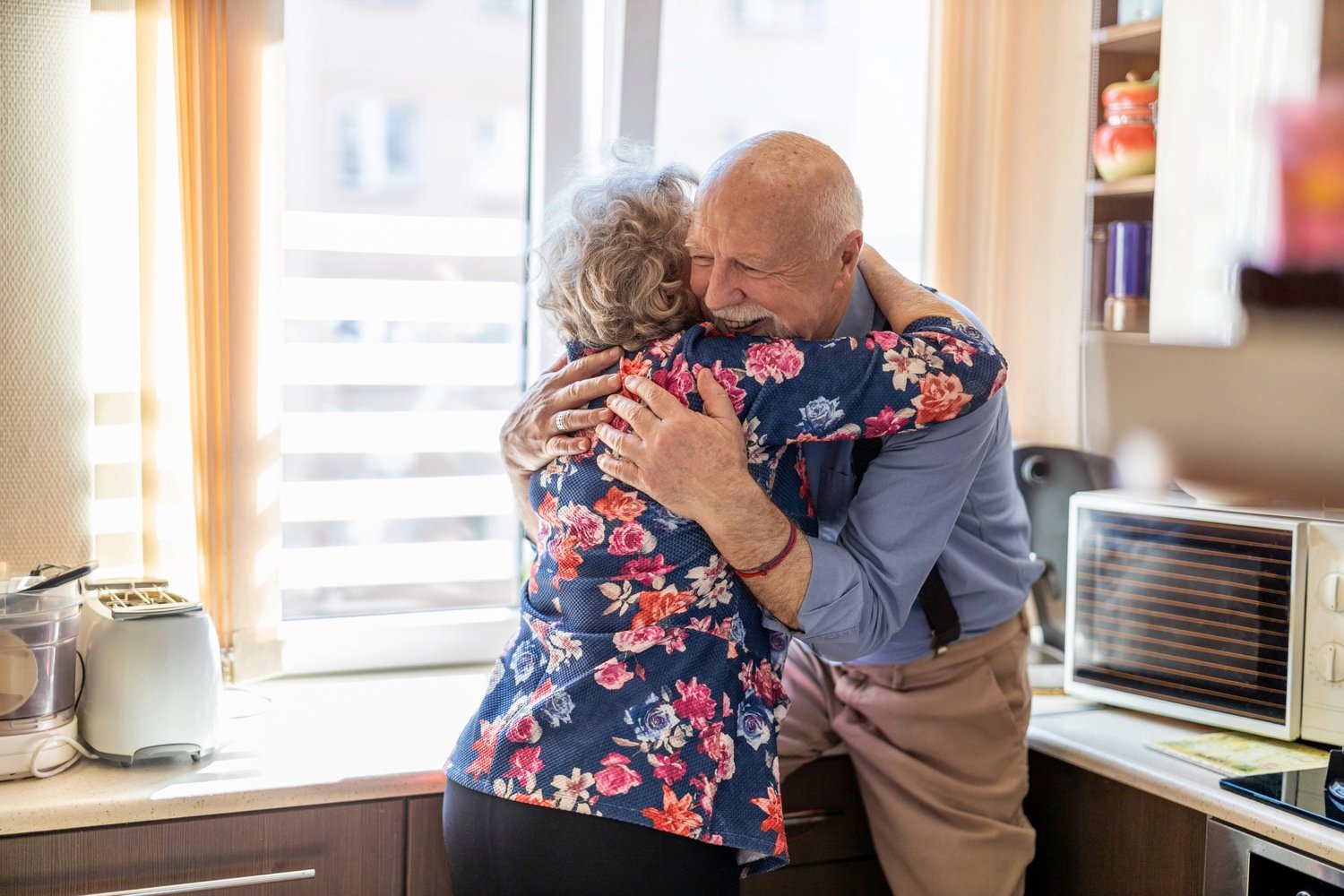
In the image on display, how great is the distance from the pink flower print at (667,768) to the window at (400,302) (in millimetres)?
979

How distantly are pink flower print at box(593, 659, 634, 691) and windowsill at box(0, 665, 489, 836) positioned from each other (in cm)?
42

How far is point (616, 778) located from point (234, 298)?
103 cm

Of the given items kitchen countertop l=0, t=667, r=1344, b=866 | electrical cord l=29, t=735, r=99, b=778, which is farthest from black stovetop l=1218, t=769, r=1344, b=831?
electrical cord l=29, t=735, r=99, b=778

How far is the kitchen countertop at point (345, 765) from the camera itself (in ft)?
4.62

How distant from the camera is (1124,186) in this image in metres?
2.05

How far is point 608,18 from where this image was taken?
2092mm

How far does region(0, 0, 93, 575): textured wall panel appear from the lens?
1637 millimetres

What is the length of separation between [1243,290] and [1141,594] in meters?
0.49

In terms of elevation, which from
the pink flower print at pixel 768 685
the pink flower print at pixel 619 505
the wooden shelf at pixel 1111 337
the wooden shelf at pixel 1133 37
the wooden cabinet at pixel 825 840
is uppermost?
the wooden shelf at pixel 1133 37

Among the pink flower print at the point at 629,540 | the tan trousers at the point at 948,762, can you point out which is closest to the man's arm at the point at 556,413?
the pink flower print at the point at 629,540

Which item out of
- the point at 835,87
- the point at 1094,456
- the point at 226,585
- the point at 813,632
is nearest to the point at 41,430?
the point at 226,585

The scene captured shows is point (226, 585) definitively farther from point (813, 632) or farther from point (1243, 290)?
point (1243, 290)

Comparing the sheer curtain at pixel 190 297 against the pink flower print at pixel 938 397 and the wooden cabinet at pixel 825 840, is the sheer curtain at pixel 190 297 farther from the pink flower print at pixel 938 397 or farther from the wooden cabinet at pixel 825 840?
the pink flower print at pixel 938 397

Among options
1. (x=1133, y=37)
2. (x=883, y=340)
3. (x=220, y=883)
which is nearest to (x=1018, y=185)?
(x=1133, y=37)
